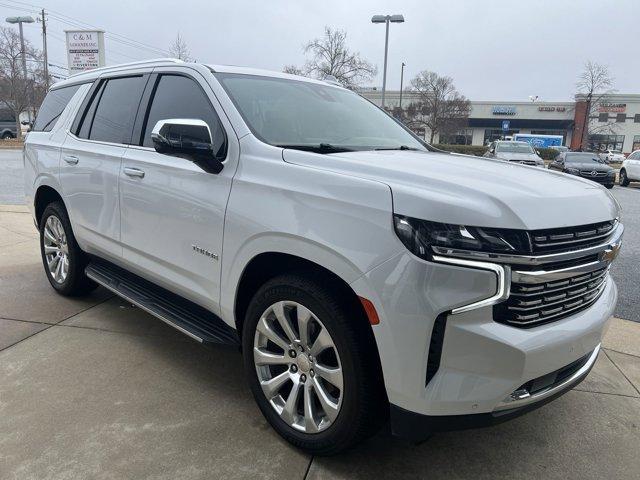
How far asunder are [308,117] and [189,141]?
838 millimetres

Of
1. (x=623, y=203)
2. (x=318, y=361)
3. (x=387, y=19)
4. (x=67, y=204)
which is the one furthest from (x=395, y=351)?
(x=387, y=19)

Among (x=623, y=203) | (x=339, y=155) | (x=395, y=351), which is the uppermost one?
(x=339, y=155)

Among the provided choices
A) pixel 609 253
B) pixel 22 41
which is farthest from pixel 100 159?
pixel 22 41

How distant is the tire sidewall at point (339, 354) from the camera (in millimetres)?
2252

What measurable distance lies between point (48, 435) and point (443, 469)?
200cm

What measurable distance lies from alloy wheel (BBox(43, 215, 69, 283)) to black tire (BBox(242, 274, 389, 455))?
2956 millimetres

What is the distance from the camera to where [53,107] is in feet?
16.5

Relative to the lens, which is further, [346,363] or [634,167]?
[634,167]

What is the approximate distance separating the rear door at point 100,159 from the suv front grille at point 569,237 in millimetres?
2829

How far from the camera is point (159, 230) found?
3.28 m

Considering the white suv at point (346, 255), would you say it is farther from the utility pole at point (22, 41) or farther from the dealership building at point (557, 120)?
the dealership building at point (557, 120)

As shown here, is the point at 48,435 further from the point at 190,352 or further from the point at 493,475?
the point at 493,475

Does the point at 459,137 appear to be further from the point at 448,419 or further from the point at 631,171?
the point at 448,419

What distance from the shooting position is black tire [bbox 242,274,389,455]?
2227mm
